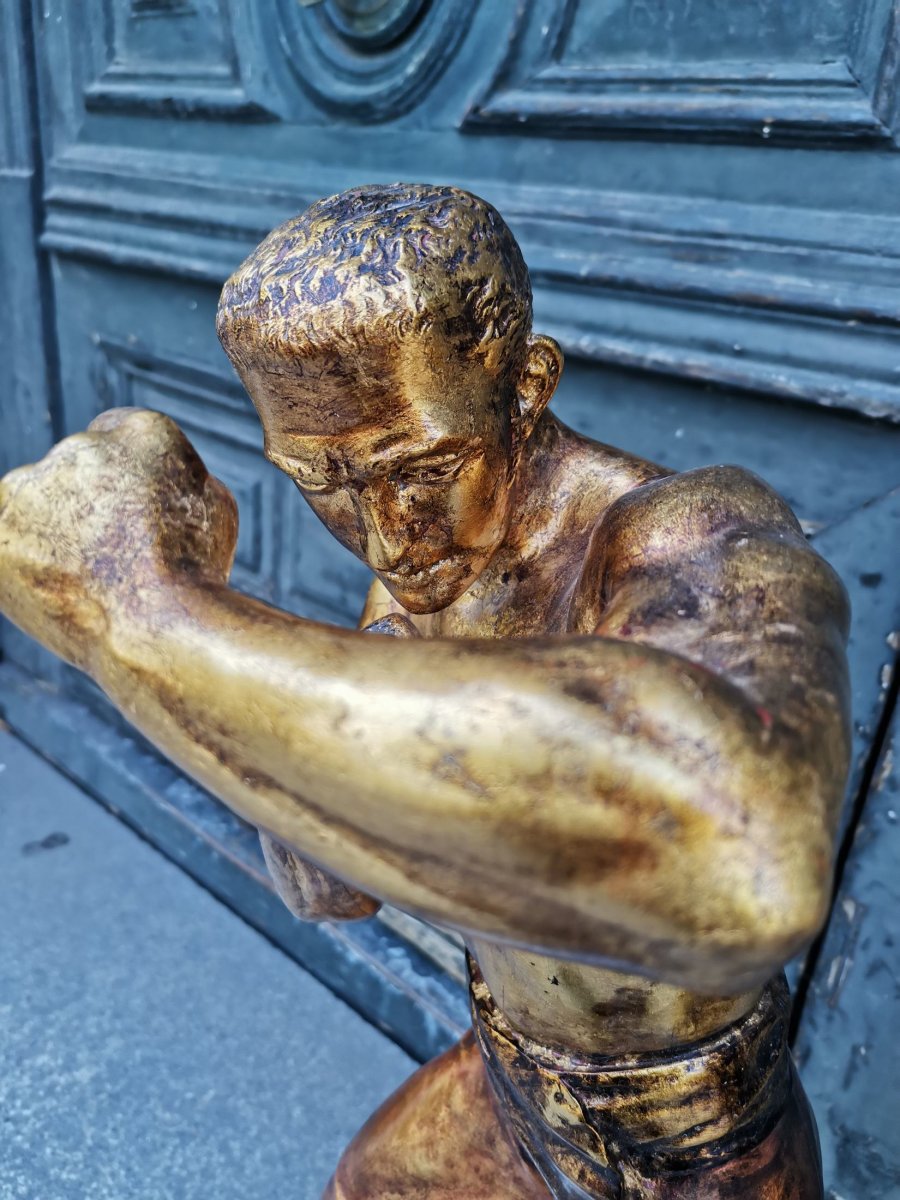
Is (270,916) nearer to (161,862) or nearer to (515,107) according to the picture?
(161,862)

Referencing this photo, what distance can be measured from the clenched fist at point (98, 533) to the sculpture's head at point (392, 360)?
0.31ft

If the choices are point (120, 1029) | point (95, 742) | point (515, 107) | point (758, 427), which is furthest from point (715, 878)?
point (95, 742)

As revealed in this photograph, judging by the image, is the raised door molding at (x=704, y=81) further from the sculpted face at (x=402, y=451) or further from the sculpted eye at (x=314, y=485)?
the sculpted eye at (x=314, y=485)

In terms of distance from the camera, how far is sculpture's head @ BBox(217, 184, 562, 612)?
64 centimetres

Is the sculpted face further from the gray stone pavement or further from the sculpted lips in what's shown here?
the gray stone pavement

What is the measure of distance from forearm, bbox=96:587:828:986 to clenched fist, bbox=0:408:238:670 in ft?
0.40

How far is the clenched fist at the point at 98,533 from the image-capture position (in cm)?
57

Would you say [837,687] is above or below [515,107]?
below

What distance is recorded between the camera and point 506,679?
457mm

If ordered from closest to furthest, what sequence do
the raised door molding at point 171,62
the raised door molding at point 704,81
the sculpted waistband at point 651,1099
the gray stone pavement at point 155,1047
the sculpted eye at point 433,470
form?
the sculpted eye at point 433,470
the sculpted waistband at point 651,1099
the raised door molding at point 704,81
the gray stone pavement at point 155,1047
the raised door molding at point 171,62

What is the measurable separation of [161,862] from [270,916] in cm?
38

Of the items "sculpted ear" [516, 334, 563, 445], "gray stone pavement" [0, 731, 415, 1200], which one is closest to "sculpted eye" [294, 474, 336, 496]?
"sculpted ear" [516, 334, 563, 445]

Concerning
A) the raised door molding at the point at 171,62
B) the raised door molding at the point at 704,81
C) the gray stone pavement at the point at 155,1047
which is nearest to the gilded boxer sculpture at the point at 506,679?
the raised door molding at the point at 704,81

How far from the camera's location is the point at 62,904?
2.15 meters
